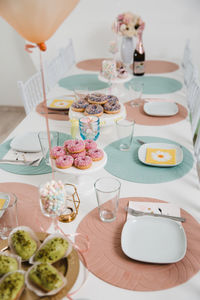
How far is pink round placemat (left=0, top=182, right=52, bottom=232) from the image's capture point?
44.4 inches

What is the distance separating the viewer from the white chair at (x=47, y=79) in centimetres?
223

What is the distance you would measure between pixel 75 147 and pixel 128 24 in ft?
5.31

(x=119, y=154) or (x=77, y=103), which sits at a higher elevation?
(x=77, y=103)

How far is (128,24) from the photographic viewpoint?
96.8 inches

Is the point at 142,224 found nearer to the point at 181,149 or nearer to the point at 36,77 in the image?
the point at 181,149

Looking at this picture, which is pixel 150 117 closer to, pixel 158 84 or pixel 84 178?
pixel 158 84

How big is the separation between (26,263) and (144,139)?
37.5 inches

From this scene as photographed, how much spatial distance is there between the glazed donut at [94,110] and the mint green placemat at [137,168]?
19cm

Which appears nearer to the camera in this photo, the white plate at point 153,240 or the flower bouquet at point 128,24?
the white plate at point 153,240

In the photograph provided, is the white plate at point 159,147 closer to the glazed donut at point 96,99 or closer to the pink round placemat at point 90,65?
the glazed donut at point 96,99

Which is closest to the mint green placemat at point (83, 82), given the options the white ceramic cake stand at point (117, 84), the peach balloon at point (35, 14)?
the white ceramic cake stand at point (117, 84)

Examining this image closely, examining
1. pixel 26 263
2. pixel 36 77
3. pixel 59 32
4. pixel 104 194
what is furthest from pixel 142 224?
pixel 59 32

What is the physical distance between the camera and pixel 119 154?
152 cm

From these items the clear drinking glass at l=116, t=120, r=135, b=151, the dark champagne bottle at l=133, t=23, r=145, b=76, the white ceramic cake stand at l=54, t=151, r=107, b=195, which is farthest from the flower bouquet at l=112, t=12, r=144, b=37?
the white ceramic cake stand at l=54, t=151, r=107, b=195
